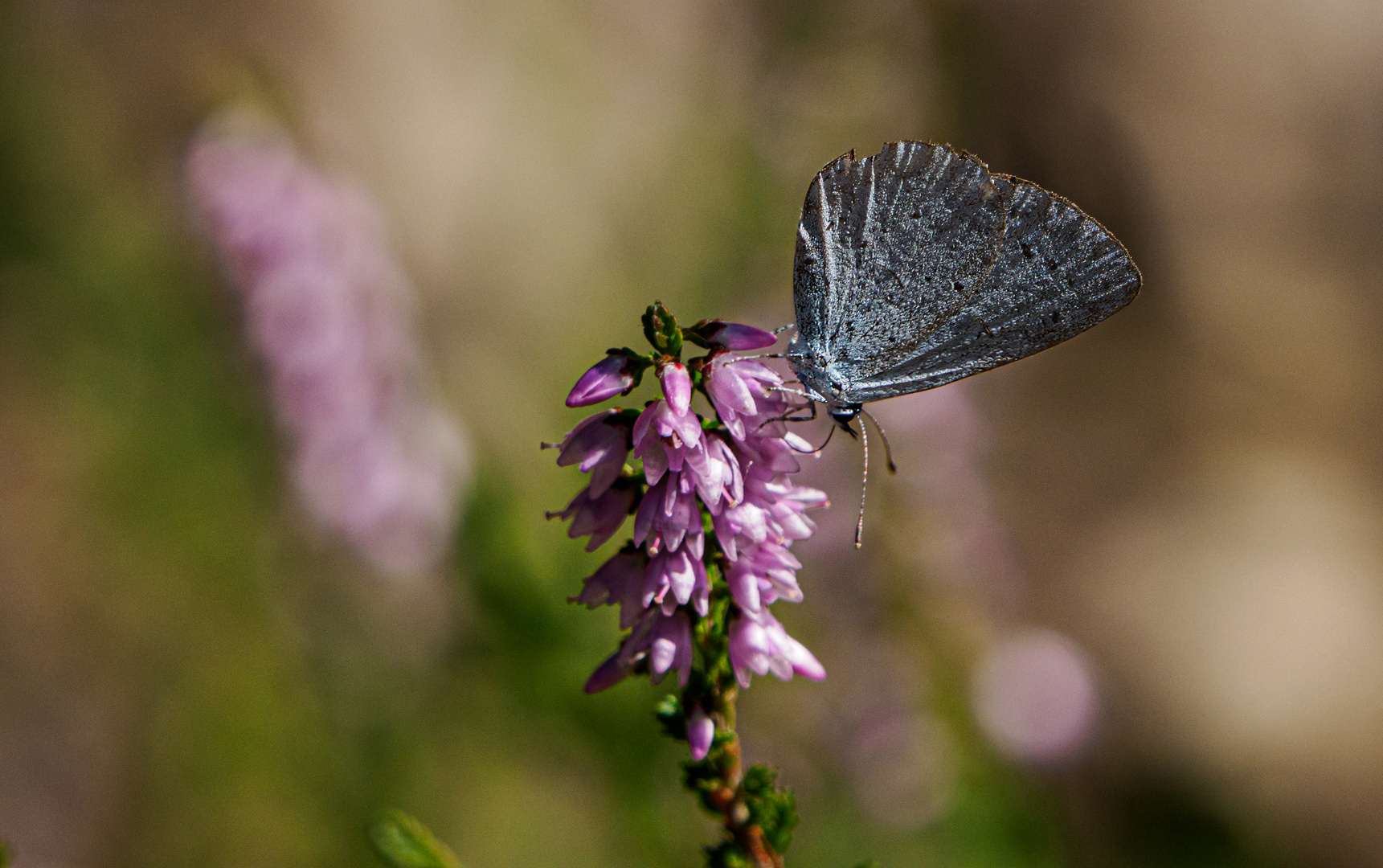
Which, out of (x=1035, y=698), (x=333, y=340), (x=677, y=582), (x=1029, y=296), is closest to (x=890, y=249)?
(x=1029, y=296)

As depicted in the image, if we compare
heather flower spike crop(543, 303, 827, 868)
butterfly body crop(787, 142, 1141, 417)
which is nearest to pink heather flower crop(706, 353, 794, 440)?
heather flower spike crop(543, 303, 827, 868)

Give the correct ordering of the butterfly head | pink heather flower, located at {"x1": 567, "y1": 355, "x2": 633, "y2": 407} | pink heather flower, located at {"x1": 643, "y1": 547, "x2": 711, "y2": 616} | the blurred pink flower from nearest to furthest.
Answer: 1. pink heather flower, located at {"x1": 643, "y1": 547, "x2": 711, "y2": 616}
2. pink heather flower, located at {"x1": 567, "y1": 355, "x2": 633, "y2": 407}
3. the butterfly head
4. the blurred pink flower

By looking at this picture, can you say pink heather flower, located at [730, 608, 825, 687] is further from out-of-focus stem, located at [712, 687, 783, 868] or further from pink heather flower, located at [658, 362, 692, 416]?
pink heather flower, located at [658, 362, 692, 416]

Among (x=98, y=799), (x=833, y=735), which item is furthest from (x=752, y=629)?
(x=98, y=799)

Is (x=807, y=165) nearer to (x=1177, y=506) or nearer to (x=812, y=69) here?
(x=812, y=69)

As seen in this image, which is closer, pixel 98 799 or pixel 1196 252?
pixel 98 799

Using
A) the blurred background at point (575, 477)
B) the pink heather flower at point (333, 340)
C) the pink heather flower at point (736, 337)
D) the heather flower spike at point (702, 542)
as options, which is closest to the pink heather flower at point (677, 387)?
the heather flower spike at point (702, 542)
